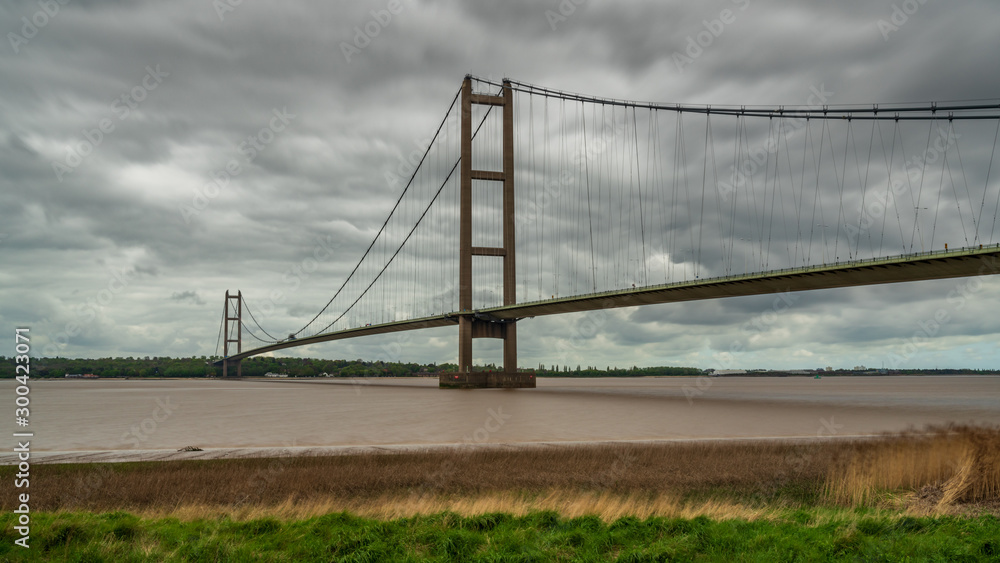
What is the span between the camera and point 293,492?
11.0 meters

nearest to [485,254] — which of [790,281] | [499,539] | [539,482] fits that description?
[790,281]

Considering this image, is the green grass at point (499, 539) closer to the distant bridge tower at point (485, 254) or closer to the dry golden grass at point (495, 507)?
the dry golden grass at point (495, 507)

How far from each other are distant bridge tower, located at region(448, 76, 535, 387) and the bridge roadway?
69.3 inches

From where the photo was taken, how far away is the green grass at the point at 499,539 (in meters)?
6.56

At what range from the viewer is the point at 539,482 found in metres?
12.0

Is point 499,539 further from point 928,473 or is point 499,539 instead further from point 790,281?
point 790,281

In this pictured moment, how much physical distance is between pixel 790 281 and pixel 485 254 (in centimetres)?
3036

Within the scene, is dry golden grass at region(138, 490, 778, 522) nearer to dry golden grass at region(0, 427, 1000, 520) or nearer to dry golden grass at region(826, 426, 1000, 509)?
dry golden grass at region(0, 427, 1000, 520)

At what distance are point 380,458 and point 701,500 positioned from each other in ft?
23.9

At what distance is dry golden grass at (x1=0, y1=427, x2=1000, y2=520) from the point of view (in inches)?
377

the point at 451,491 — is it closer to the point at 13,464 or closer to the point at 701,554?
the point at 701,554

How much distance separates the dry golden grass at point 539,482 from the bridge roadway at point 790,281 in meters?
21.8

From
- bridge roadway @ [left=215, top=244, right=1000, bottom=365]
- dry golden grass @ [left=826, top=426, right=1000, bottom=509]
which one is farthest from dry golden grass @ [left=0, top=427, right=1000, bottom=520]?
bridge roadway @ [left=215, top=244, right=1000, bottom=365]

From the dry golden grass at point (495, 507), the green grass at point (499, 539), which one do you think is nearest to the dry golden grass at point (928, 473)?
the green grass at point (499, 539)
